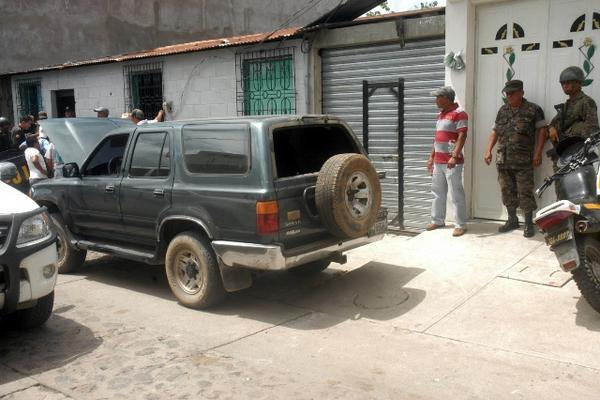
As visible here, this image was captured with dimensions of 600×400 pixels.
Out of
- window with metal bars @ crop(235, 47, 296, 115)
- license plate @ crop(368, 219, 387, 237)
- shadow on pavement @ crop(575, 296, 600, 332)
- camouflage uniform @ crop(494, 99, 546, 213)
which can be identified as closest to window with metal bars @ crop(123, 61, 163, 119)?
window with metal bars @ crop(235, 47, 296, 115)

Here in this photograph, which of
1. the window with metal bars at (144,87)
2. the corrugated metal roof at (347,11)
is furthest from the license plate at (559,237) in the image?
the window with metal bars at (144,87)

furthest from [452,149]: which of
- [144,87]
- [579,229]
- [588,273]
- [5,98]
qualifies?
[5,98]

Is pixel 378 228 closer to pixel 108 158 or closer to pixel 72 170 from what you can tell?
pixel 108 158

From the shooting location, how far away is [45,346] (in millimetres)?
4746

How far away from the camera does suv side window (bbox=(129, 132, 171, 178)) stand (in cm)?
574

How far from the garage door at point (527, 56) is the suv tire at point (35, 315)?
5.33 metres

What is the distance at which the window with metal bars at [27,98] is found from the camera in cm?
1532

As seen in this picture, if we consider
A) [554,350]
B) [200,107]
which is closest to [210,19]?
[200,107]

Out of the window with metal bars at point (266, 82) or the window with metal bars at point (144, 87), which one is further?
the window with metal bars at point (144, 87)

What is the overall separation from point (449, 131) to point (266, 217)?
325 cm

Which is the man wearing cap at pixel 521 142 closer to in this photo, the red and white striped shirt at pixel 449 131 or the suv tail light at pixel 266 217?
the red and white striped shirt at pixel 449 131

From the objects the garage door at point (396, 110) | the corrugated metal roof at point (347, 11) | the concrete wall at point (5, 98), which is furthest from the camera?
the concrete wall at point (5, 98)

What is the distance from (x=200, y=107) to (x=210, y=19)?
10441mm

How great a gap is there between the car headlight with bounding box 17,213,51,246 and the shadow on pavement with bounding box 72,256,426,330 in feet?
5.27
